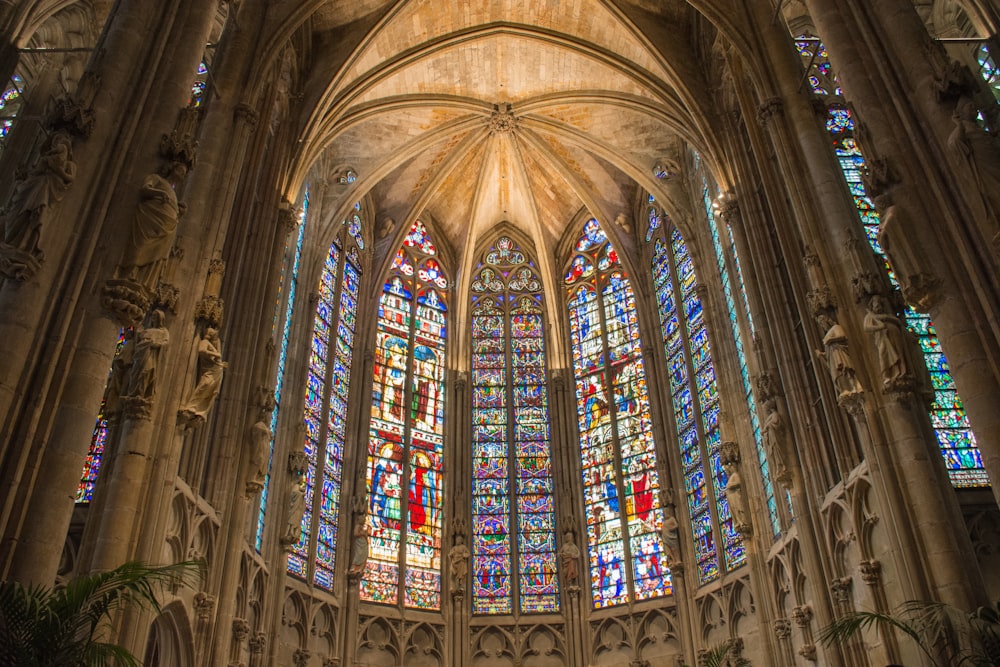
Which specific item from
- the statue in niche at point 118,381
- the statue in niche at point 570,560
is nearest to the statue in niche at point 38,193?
the statue in niche at point 118,381

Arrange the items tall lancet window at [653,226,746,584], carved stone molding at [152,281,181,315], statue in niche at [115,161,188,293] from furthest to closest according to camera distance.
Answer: tall lancet window at [653,226,746,584]
carved stone molding at [152,281,181,315]
statue in niche at [115,161,188,293]

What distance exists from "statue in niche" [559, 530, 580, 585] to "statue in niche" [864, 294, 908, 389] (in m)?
11.2

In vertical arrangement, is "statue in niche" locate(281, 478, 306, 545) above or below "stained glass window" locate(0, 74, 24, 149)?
below

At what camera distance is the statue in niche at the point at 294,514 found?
16.7 metres

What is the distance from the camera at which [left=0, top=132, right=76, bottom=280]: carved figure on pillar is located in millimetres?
7977

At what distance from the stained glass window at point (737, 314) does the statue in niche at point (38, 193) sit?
1213 cm

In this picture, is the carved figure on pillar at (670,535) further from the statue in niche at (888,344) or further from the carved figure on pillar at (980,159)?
the carved figure on pillar at (980,159)

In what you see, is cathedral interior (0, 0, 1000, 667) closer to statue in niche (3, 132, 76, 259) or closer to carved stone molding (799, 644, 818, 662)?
statue in niche (3, 132, 76, 259)

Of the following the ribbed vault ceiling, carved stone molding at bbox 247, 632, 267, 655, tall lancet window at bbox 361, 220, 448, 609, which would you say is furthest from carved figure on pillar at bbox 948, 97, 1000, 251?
tall lancet window at bbox 361, 220, 448, 609

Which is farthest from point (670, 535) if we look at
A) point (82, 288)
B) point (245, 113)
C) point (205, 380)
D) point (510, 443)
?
point (82, 288)

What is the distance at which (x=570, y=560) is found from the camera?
20391mm

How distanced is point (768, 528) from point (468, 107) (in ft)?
40.6

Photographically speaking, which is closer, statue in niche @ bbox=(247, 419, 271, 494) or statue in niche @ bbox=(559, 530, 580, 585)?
statue in niche @ bbox=(247, 419, 271, 494)

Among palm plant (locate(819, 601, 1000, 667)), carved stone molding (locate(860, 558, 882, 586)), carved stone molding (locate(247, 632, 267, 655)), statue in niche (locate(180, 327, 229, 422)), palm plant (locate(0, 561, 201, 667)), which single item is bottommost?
palm plant (locate(0, 561, 201, 667))
